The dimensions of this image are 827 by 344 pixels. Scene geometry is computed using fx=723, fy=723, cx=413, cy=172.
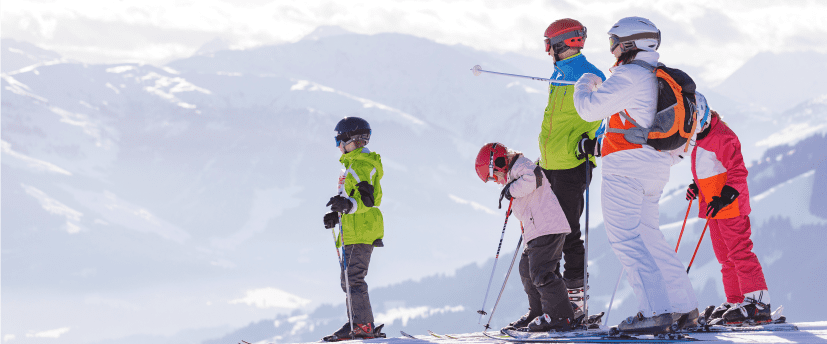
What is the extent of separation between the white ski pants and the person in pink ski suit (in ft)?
5.25

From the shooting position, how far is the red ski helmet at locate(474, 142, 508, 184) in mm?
6703

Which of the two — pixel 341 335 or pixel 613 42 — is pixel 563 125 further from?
pixel 341 335

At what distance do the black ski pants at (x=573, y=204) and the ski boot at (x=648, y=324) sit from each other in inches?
57.8

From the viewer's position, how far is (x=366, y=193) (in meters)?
7.43

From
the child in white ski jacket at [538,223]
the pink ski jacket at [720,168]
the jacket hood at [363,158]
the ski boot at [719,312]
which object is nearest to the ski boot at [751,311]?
the ski boot at [719,312]

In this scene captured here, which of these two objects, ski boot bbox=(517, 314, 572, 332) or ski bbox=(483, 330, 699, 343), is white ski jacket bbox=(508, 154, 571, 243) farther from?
ski bbox=(483, 330, 699, 343)

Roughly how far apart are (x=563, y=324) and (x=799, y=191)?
11303 cm

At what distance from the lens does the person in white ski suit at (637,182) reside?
5.14 metres

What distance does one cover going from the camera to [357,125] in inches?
309

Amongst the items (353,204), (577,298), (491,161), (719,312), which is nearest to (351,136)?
(353,204)

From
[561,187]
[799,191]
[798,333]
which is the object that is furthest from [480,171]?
[799,191]

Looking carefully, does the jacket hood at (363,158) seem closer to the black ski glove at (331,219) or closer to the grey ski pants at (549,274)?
the black ski glove at (331,219)

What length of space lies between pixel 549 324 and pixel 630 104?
2.17 m

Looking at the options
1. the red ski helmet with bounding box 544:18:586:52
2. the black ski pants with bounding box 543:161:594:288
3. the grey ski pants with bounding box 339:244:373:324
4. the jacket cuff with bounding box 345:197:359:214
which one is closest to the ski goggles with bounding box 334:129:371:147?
the jacket cuff with bounding box 345:197:359:214
